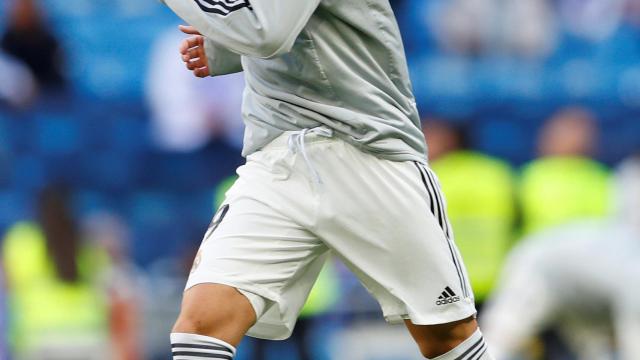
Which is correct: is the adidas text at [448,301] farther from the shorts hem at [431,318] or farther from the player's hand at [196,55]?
the player's hand at [196,55]

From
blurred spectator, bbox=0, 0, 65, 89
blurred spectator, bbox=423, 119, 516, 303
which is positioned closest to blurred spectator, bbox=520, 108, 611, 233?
blurred spectator, bbox=423, 119, 516, 303

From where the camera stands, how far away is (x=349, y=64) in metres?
3.52

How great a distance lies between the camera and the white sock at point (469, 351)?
362 cm

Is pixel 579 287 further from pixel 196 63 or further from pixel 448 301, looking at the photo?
pixel 196 63

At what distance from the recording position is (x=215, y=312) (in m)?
3.40

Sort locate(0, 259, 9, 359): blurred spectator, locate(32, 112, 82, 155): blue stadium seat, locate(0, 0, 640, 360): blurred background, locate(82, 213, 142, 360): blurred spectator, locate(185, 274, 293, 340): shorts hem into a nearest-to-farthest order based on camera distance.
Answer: locate(185, 274, 293, 340): shorts hem
locate(0, 0, 640, 360): blurred background
locate(0, 259, 9, 359): blurred spectator
locate(82, 213, 142, 360): blurred spectator
locate(32, 112, 82, 155): blue stadium seat

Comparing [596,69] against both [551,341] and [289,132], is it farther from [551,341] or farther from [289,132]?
[289,132]

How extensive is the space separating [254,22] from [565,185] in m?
5.21

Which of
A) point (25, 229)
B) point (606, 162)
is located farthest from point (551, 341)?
point (25, 229)

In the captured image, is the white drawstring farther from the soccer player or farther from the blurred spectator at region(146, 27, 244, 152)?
the blurred spectator at region(146, 27, 244, 152)

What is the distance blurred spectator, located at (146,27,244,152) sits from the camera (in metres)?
9.05

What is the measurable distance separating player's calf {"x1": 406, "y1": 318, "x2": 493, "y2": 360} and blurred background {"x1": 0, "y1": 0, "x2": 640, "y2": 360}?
313cm

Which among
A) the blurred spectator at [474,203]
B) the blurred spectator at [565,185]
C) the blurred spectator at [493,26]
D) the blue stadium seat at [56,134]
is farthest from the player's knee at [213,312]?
the blurred spectator at [493,26]

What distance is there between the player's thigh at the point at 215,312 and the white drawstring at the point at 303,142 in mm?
359
